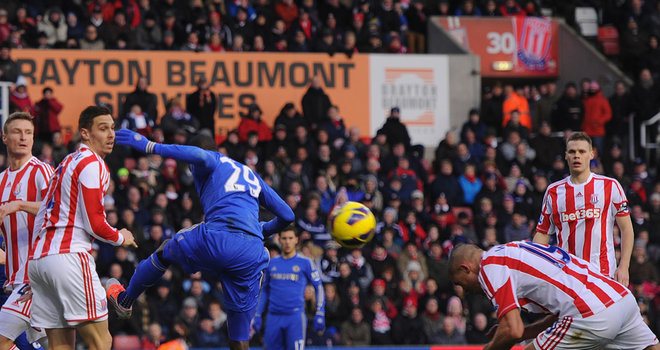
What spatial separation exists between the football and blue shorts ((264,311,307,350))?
3330 mm

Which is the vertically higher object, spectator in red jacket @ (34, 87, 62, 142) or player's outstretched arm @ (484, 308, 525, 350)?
spectator in red jacket @ (34, 87, 62, 142)

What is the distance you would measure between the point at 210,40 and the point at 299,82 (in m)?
2.18

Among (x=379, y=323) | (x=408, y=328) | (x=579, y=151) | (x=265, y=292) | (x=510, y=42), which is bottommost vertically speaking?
(x=408, y=328)

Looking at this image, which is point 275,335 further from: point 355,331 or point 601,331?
point 601,331

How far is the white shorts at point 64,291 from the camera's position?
823 centimetres

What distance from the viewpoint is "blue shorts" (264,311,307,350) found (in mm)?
14305

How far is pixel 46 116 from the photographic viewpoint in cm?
1922

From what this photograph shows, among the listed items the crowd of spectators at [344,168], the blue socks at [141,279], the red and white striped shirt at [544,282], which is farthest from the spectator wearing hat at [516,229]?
the red and white striped shirt at [544,282]

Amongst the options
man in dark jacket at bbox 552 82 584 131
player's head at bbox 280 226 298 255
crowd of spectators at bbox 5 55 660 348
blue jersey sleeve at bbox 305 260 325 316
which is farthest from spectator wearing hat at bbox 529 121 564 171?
player's head at bbox 280 226 298 255

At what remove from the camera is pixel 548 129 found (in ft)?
73.1

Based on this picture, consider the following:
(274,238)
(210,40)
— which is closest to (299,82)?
(210,40)

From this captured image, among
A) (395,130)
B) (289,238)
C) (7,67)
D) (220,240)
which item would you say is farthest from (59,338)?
(395,130)

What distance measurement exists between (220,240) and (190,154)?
820mm

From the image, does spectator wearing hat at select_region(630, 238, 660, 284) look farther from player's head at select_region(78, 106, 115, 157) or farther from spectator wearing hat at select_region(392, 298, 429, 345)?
player's head at select_region(78, 106, 115, 157)
